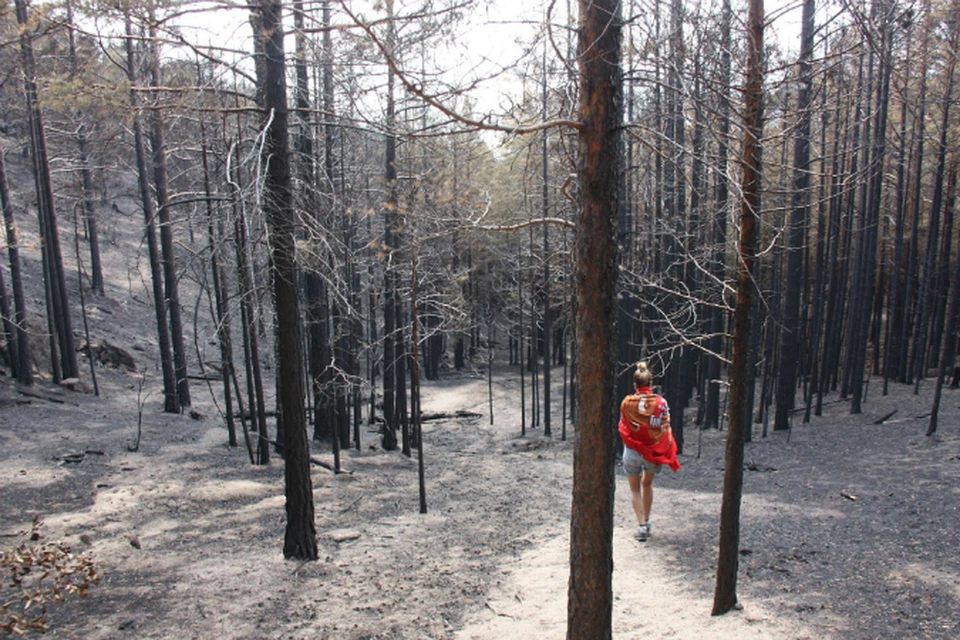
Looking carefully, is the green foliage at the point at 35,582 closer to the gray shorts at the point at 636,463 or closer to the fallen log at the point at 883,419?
the gray shorts at the point at 636,463

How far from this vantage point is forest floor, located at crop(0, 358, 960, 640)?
19.5 feet

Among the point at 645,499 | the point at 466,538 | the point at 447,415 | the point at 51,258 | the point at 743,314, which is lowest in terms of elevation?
the point at 447,415

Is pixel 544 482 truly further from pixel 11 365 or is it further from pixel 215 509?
pixel 11 365

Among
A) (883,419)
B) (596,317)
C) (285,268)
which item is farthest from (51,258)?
(883,419)

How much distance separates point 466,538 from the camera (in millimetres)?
9570

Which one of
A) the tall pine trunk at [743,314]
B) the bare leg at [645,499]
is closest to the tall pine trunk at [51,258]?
the bare leg at [645,499]

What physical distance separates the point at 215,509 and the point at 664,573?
743 cm

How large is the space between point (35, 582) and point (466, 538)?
18.2 ft

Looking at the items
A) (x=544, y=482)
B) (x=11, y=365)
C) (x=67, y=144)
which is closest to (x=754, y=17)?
(x=544, y=482)

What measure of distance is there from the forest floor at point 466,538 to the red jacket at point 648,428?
4.44 feet

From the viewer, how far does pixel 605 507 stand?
3791 millimetres

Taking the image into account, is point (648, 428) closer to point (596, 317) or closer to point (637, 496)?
point (637, 496)

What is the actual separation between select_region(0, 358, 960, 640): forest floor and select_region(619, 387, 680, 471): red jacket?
1.35 metres

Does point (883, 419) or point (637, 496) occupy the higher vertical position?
point (637, 496)
